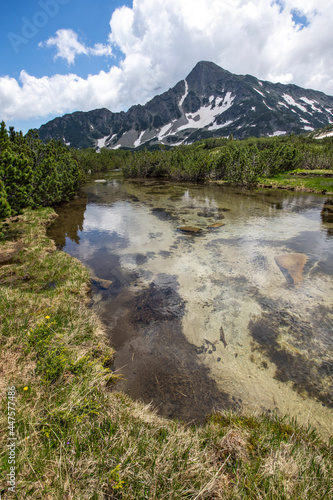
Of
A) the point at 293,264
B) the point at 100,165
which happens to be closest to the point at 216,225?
the point at 293,264

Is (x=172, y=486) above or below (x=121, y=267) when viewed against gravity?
above

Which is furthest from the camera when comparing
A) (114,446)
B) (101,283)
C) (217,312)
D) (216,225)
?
(216,225)

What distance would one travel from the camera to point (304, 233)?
23078 mm

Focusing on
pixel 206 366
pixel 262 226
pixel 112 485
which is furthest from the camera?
pixel 262 226

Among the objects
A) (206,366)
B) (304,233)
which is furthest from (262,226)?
(206,366)

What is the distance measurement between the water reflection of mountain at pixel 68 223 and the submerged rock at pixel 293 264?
1893cm

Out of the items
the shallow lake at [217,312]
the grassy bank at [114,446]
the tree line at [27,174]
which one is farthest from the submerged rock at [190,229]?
the grassy bank at [114,446]

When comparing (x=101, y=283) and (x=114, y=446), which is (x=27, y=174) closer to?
(x=101, y=283)

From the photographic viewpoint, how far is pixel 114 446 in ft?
13.5

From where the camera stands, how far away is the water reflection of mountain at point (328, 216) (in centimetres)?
2459

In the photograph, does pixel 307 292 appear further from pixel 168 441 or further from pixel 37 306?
pixel 37 306

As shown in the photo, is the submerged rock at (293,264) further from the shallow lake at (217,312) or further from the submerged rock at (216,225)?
the submerged rock at (216,225)

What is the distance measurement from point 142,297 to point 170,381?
548cm

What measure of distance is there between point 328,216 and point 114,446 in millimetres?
36341
